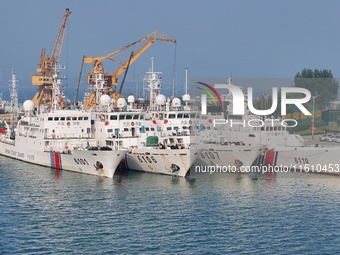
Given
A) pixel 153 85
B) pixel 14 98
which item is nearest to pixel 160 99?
pixel 153 85

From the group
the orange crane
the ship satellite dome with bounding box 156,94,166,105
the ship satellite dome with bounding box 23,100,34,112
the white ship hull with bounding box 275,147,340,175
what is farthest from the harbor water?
the orange crane

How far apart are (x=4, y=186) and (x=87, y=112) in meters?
15.0

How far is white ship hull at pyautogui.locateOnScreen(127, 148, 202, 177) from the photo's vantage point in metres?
57.3

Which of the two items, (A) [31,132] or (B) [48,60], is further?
(B) [48,60]

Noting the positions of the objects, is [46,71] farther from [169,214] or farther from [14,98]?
[169,214]

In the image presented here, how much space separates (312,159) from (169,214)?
20.9 meters

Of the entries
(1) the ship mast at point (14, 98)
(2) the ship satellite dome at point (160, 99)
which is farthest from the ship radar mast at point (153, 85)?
(1) the ship mast at point (14, 98)

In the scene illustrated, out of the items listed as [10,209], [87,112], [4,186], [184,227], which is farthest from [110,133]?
[184,227]

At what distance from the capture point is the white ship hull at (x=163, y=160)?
188 ft

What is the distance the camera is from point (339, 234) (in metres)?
38.7

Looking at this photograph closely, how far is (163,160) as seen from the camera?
5847 centimetres

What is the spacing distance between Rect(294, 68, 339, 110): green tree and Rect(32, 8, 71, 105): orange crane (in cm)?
3002

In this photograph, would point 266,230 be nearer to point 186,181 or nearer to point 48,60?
point 186,181

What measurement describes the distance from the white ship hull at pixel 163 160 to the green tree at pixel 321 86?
70.8 ft
